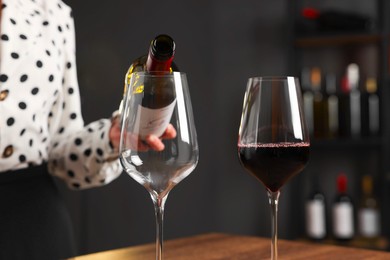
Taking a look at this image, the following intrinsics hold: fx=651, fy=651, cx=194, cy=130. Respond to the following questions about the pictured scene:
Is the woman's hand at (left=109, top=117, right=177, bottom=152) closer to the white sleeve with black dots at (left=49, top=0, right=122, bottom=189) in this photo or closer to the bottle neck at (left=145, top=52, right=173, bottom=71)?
the bottle neck at (left=145, top=52, right=173, bottom=71)

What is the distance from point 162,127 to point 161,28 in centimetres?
198

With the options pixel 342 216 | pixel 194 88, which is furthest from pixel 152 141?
pixel 342 216

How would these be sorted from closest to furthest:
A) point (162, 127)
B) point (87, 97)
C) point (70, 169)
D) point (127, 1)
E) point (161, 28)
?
point (162, 127) < point (70, 169) < point (87, 97) < point (127, 1) < point (161, 28)

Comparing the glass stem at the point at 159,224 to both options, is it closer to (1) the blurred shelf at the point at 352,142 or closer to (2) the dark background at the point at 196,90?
(2) the dark background at the point at 196,90

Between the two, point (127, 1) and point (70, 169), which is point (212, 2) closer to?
point (127, 1)

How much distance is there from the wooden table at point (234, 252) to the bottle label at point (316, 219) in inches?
81.4

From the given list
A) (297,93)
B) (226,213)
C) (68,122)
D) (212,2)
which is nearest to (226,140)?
(226,213)

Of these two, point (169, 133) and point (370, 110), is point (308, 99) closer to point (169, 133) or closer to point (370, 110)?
point (370, 110)

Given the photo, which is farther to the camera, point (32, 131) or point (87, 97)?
point (87, 97)

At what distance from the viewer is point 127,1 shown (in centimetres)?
245

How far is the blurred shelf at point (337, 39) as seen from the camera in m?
3.12

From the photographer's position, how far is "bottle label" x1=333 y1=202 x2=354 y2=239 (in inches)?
117

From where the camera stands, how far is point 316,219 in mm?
3031

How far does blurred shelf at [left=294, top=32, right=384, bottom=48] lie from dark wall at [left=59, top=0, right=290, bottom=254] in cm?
12
